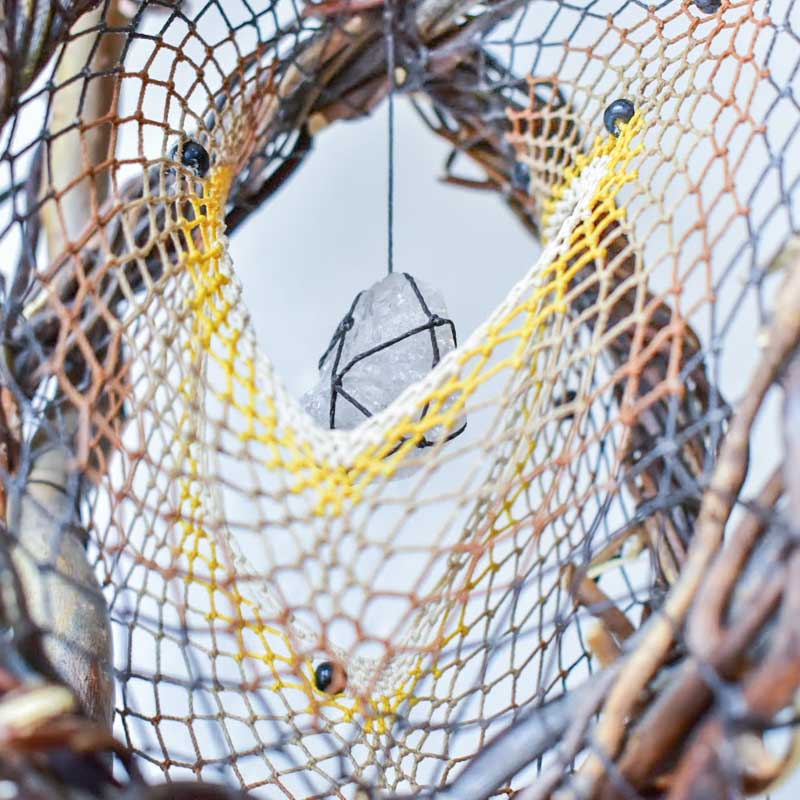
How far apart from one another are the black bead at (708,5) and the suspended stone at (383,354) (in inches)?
9.5

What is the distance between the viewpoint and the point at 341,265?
1.16 m

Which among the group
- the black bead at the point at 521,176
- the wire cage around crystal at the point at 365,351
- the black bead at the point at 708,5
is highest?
the black bead at the point at 521,176

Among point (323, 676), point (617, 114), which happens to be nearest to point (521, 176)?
point (617, 114)

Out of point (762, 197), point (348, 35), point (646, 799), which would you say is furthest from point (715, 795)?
point (762, 197)

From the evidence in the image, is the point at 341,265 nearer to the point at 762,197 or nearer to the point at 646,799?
the point at 762,197

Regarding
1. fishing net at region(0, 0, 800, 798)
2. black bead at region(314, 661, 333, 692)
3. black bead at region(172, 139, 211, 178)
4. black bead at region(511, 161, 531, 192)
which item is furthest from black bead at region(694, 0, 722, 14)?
black bead at region(314, 661, 333, 692)

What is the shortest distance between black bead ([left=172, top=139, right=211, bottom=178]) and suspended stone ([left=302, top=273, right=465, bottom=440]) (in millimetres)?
152

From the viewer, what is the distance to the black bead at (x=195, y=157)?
2.01 feet

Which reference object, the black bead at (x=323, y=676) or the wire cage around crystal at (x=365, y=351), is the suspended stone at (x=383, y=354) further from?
the black bead at (x=323, y=676)

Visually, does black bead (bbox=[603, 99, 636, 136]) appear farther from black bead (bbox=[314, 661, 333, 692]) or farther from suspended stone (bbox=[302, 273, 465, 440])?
black bead (bbox=[314, 661, 333, 692])

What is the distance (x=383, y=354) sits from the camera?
0.72 metres

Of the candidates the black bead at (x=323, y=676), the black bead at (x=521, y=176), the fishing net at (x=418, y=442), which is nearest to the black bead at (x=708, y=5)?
the fishing net at (x=418, y=442)

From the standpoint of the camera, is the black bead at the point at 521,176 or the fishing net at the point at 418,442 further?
the black bead at the point at 521,176

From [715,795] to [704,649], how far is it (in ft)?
0.14
